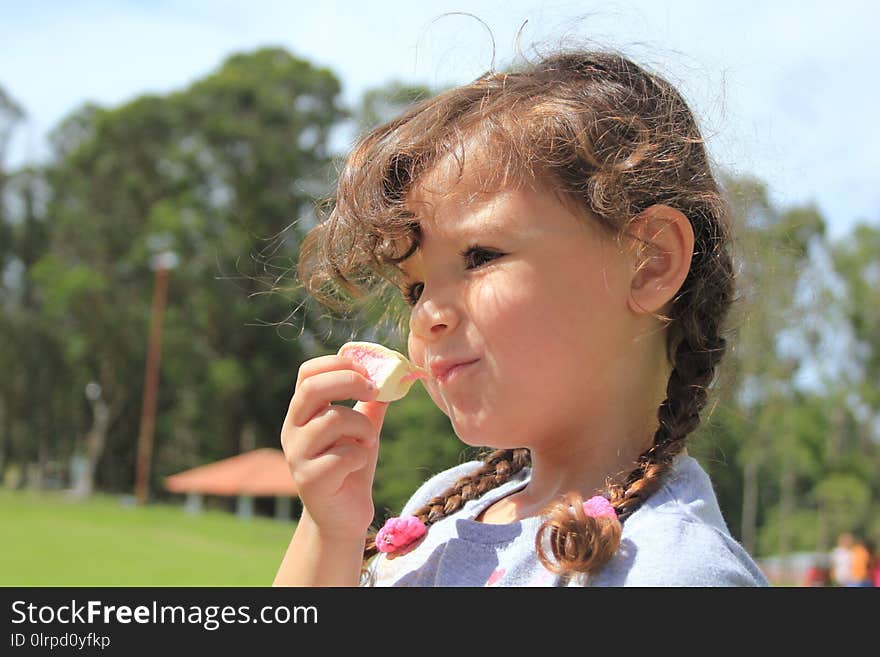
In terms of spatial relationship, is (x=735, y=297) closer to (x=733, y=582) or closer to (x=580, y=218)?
(x=580, y=218)

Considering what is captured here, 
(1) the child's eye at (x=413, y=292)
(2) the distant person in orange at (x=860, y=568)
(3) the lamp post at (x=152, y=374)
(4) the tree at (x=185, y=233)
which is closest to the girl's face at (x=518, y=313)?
(1) the child's eye at (x=413, y=292)

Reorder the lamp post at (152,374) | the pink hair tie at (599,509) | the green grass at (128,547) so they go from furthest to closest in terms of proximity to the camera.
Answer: the lamp post at (152,374)
the green grass at (128,547)
the pink hair tie at (599,509)

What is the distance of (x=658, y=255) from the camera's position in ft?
5.75

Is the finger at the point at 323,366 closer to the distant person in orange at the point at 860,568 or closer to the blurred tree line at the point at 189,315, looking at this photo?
the distant person in orange at the point at 860,568

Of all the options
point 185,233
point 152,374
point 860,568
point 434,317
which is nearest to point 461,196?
point 434,317

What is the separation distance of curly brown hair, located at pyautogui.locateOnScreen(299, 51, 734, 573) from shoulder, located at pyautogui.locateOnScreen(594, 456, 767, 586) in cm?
4

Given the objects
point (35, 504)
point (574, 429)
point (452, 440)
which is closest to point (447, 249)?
point (574, 429)

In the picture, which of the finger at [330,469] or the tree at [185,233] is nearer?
the finger at [330,469]

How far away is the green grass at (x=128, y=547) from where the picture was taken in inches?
549

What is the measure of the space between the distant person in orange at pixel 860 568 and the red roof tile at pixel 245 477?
17916 mm

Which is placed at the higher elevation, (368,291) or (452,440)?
(368,291)

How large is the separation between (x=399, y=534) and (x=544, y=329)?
1.90 feet

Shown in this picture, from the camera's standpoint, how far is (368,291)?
222 centimetres

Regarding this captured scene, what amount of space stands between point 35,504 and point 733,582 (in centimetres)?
3087
